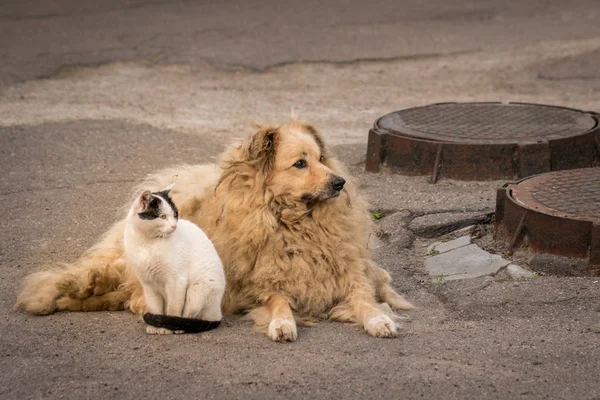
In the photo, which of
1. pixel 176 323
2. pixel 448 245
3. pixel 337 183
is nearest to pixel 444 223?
pixel 448 245

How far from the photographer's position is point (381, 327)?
5254mm

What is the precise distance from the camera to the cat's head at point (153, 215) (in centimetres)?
489

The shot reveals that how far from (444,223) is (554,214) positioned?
1146 mm

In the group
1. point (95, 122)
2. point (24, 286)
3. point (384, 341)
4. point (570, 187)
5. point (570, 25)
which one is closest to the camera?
point (384, 341)

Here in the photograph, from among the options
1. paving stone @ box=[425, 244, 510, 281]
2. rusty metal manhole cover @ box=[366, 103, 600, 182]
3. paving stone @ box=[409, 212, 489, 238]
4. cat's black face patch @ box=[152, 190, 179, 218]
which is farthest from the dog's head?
rusty metal manhole cover @ box=[366, 103, 600, 182]

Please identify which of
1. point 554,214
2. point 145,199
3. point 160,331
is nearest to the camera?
point 145,199

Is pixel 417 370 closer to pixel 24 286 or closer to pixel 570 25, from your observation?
pixel 24 286

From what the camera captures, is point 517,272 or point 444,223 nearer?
point 517,272

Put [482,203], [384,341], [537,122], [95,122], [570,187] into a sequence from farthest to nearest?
1. [95,122]
2. [537,122]
3. [482,203]
4. [570,187]
5. [384,341]

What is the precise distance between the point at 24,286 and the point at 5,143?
3.86m

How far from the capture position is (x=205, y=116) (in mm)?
10648

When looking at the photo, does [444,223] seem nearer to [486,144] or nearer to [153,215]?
[486,144]

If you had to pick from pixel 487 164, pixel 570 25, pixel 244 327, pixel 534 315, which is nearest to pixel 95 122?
pixel 487 164

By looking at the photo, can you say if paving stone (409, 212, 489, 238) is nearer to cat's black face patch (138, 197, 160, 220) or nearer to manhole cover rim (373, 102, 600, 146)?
manhole cover rim (373, 102, 600, 146)
